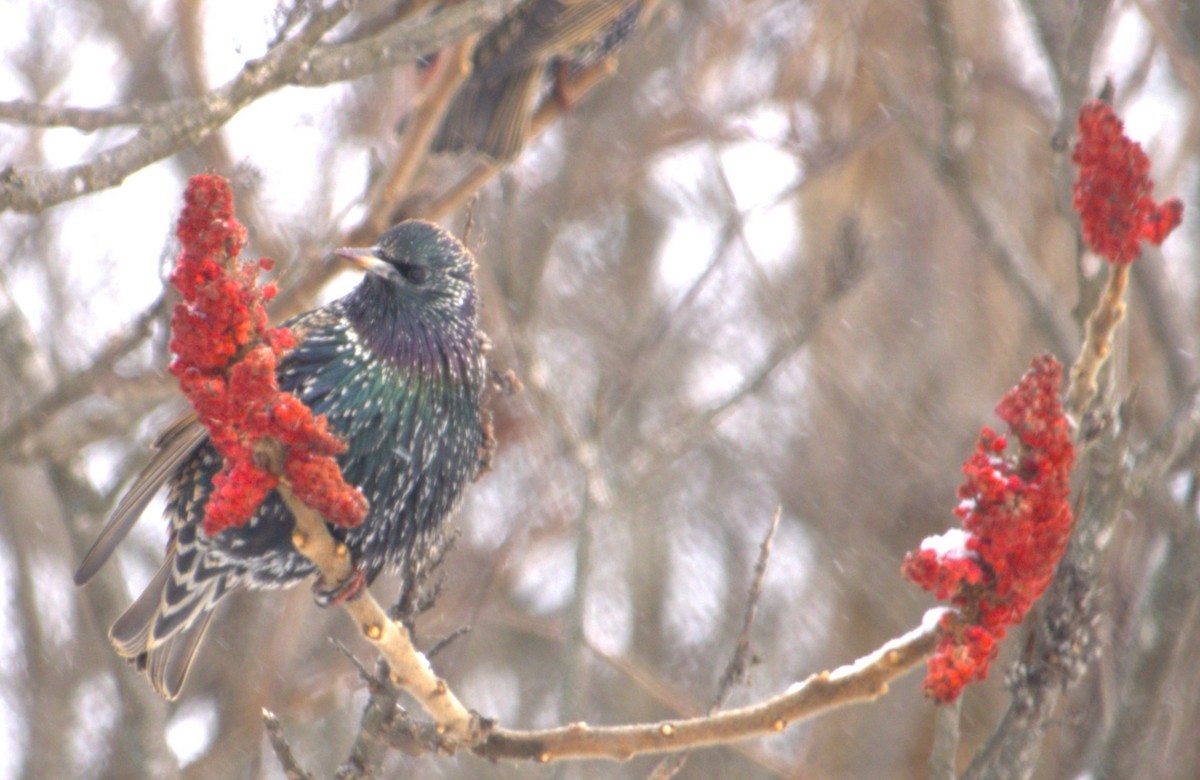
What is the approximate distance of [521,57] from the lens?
17.5ft

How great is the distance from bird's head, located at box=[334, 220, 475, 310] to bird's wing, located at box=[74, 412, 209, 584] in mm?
553

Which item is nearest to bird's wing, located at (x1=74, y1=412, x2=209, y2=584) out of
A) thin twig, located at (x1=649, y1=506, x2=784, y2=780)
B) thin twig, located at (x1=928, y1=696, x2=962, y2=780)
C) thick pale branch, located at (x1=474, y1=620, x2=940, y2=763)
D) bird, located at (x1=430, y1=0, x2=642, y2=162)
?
thick pale branch, located at (x1=474, y1=620, x2=940, y2=763)

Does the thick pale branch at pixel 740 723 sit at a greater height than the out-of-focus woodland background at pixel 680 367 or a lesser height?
lesser

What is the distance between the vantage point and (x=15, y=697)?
5.11 m

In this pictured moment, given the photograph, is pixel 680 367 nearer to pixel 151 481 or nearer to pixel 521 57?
pixel 521 57

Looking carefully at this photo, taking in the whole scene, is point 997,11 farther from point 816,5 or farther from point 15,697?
point 15,697

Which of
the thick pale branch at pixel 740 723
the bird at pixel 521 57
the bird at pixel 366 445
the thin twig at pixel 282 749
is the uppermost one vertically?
the bird at pixel 521 57

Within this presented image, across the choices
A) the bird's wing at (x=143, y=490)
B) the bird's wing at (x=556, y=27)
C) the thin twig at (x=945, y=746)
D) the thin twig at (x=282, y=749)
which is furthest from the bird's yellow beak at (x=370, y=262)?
the bird's wing at (x=556, y=27)

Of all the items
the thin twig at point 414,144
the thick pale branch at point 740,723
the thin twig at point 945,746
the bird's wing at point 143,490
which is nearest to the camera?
the thick pale branch at point 740,723

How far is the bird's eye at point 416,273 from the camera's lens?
10.6 ft

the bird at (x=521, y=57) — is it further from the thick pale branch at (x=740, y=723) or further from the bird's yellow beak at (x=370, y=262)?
the thick pale branch at (x=740, y=723)

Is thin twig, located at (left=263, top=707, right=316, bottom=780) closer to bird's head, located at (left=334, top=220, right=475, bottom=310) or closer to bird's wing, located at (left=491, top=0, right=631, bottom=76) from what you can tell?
bird's head, located at (left=334, top=220, right=475, bottom=310)

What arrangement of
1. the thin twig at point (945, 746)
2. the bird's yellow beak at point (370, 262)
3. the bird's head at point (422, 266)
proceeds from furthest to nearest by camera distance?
the bird's head at point (422, 266), the bird's yellow beak at point (370, 262), the thin twig at point (945, 746)

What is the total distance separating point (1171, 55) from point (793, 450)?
255 centimetres
